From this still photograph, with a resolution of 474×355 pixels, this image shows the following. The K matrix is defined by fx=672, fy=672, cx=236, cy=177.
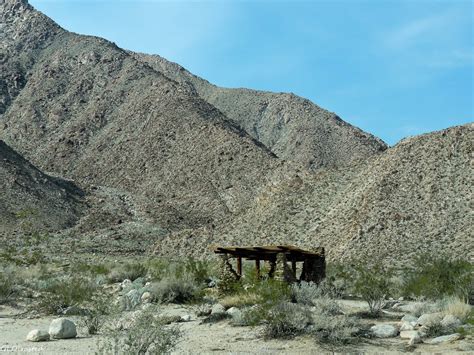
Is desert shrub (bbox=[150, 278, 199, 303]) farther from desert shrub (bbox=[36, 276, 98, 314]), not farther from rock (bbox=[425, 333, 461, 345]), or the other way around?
rock (bbox=[425, 333, 461, 345])

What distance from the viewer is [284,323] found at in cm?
1365

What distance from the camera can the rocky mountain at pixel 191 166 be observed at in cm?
3950

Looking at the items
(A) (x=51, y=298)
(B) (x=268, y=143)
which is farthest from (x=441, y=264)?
(B) (x=268, y=143)

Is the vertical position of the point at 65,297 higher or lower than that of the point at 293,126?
lower

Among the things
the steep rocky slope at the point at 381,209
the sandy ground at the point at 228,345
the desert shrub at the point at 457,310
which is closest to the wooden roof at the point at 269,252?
the desert shrub at the point at 457,310

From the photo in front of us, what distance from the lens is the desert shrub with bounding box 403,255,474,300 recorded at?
2027 centimetres

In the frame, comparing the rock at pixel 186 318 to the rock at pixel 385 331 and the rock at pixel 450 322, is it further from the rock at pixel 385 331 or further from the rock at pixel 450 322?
the rock at pixel 450 322

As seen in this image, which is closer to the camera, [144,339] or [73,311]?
[144,339]

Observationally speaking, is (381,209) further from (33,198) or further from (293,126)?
(293,126)

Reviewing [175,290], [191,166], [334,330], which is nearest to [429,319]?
[334,330]

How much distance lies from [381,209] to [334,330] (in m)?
27.0

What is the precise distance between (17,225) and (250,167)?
81.0 feet

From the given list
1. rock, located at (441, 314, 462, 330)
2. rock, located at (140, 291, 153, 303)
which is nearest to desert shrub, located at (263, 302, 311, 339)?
rock, located at (441, 314, 462, 330)

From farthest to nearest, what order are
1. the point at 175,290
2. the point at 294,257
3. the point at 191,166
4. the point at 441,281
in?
1. the point at 191,166
2. the point at 294,257
3. the point at 441,281
4. the point at 175,290
